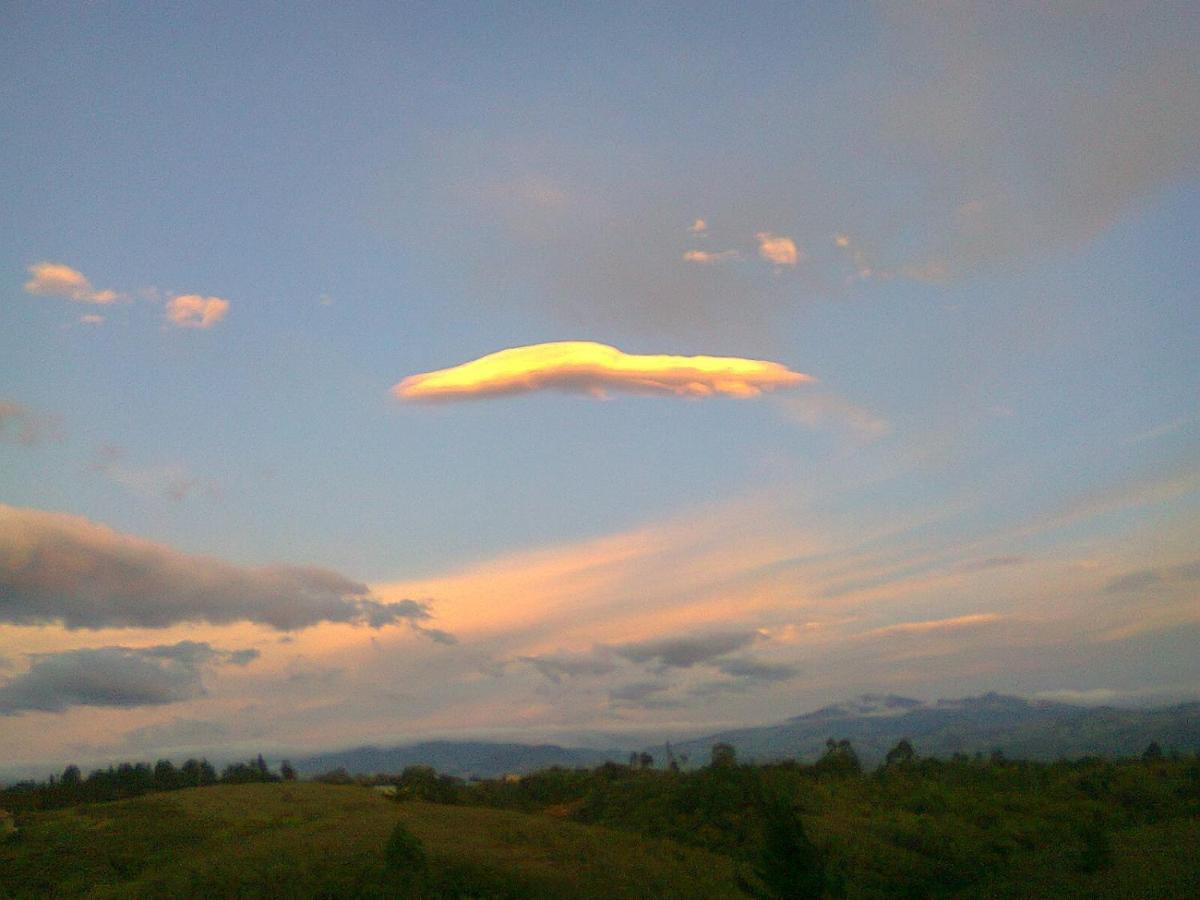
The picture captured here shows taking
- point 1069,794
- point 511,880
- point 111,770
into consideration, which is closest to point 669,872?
point 511,880

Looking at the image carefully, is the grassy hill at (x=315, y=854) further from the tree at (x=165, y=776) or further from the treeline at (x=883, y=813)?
the tree at (x=165, y=776)

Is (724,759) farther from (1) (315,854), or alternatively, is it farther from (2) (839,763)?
(1) (315,854)

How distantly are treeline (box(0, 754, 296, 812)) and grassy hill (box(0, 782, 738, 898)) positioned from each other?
35.0 metres

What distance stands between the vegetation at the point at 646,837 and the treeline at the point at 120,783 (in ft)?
3.98

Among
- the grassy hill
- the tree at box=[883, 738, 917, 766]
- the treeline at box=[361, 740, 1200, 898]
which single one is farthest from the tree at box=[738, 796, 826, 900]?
the tree at box=[883, 738, 917, 766]

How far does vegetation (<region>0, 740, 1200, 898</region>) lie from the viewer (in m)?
67.6

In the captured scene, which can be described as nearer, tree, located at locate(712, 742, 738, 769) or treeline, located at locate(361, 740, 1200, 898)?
treeline, located at locate(361, 740, 1200, 898)

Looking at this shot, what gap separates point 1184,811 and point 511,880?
8682cm

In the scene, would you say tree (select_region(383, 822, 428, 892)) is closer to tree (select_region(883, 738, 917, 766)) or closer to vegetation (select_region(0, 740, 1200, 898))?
vegetation (select_region(0, 740, 1200, 898))

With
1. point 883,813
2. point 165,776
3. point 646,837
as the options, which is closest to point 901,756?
point 883,813

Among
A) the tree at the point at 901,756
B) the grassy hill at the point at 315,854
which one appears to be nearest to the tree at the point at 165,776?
the grassy hill at the point at 315,854

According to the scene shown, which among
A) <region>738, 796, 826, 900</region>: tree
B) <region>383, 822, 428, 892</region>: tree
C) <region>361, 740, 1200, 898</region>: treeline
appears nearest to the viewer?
<region>738, 796, 826, 900</region>: tree

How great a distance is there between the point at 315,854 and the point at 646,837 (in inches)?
1280

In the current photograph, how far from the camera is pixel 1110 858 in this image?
263 feet
